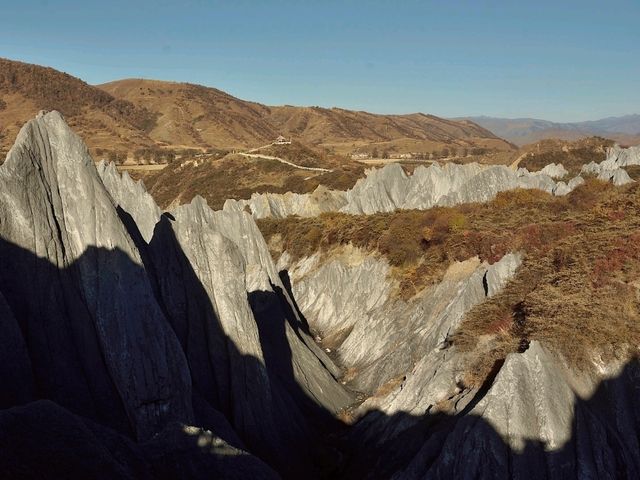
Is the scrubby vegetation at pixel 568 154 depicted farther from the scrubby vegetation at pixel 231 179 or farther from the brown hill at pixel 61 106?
the brown hill at pixel 61 106

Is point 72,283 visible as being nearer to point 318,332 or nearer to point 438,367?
point 438,367

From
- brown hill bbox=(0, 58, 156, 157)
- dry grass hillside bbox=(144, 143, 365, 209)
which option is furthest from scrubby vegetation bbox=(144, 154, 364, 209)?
brown hill bbox=(0, 58, 156, 157)

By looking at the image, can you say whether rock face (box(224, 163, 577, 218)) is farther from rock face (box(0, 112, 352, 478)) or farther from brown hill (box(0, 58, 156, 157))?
brown hill (box(0, 58, 156, 157))

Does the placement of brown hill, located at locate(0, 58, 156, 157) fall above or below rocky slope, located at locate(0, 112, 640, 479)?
above

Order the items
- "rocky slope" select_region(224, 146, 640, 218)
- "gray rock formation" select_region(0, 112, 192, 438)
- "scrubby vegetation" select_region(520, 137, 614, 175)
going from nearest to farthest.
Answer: "gray rock formation" select_region(0, 112, 192, 438), "rocky slope" select_region(224, 146, 640, 218), "scrubby vegetation" select_region(520, 137, 614, 175)

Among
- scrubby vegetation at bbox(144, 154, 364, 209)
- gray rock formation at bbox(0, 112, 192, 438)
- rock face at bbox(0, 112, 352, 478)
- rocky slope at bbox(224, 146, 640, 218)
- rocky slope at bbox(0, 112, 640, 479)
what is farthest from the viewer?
scrubby vegetation at bbox(144, 154, 364, 209)

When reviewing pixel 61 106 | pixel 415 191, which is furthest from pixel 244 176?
pixel 61 106

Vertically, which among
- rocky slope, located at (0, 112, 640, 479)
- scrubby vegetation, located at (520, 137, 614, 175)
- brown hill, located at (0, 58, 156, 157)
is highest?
A: brown hill, located at (0, 58, 156, 157)

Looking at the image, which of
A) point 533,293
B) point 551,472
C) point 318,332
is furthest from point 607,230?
point 318,332
